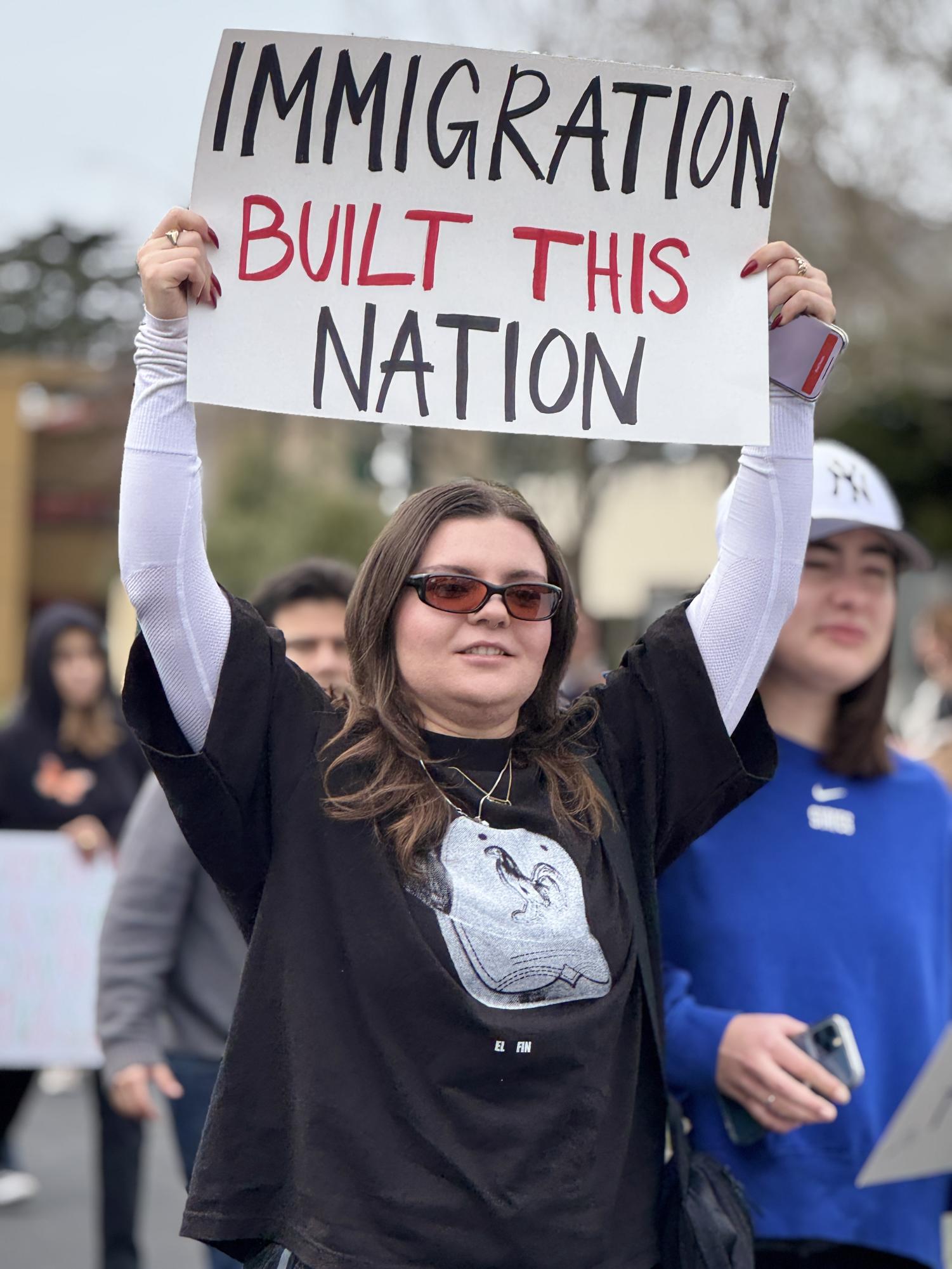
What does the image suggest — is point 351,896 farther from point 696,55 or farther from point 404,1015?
point 696,55

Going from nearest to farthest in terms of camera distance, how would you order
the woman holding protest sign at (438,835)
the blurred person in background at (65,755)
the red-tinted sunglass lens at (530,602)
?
1. the woman holding protest sign at (438,835)
2. the red-tinted sunglass lens at (530,602)
3. the blurred person in background at (65,755)

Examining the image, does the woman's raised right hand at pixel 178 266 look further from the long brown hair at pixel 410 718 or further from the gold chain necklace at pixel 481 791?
the gold chain necklace at pixel 481 791

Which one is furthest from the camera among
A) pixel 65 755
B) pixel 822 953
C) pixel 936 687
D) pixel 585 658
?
pixel 585 658

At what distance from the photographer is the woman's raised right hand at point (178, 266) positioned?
2.13 m

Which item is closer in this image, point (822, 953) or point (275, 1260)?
point (275, 1260)

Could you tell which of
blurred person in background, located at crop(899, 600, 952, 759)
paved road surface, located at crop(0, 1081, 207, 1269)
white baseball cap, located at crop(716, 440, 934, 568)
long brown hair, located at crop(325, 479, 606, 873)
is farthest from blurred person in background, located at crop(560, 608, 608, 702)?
long brown hair, located at crop(325, 479, 606, 873)

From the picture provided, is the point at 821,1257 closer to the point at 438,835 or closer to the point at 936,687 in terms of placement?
the point at 438,835

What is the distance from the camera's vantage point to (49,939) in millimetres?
5805

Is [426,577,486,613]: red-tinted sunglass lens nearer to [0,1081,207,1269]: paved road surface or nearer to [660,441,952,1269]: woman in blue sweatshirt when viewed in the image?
[660,441,952,1269]: woman in blue sweatshirt

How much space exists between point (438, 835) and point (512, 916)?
140mm

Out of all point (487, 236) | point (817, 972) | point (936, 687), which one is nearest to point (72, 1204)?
point (817, 972)

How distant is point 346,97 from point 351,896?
107 centimetres

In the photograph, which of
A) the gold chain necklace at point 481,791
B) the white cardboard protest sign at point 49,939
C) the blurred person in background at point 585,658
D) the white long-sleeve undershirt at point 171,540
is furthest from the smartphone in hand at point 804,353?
the blurred person in background at point 585,658

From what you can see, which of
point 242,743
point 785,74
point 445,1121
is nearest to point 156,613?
point 242,743
